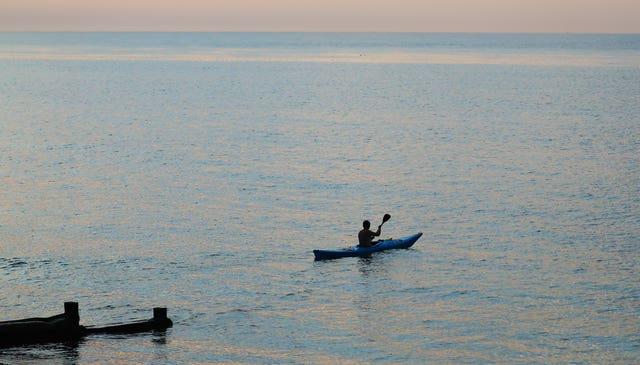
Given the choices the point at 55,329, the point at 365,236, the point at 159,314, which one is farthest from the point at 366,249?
the point at 55,329

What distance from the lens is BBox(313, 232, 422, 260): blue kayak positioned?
2760cm

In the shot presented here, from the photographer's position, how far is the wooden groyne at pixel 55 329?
18750 mm

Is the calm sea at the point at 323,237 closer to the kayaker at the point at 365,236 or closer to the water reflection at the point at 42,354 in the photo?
the water reflection at the point at 42,354

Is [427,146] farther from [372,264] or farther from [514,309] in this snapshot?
[514,309]

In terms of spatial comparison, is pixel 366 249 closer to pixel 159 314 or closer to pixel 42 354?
pixel 159 314

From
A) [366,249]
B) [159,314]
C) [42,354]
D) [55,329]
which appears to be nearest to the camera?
[42,354]

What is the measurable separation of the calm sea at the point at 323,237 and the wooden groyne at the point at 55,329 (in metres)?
0.23

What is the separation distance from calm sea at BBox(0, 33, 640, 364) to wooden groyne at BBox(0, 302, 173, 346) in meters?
0.23

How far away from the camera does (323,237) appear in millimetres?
31172

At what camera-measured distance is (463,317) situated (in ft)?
75.5

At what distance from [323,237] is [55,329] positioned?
13341mm

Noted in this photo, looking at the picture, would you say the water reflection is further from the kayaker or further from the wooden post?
the kayaker

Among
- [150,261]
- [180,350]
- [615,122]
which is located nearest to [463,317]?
[180,350]

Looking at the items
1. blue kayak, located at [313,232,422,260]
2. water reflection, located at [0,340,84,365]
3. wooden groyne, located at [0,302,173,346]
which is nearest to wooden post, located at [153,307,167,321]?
wooden groyne, located at [0,302,173,346]
